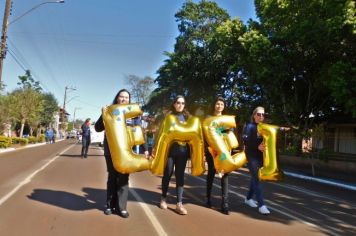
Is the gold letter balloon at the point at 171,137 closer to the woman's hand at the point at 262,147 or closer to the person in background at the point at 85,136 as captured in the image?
the woman's hand at the point at 262,147

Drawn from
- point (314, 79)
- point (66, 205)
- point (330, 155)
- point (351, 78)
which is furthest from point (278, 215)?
point (314, 79)

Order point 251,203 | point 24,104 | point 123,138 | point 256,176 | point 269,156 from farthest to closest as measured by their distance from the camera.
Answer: point 24,104 < point 251,203 < point 269,156 < point 256,176 < point 123,138

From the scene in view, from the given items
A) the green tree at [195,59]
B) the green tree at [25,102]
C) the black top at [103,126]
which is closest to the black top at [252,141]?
the black top at [103,126]

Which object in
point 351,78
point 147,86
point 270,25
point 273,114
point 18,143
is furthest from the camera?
point 147,86

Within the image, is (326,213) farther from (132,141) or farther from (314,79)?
(314,79)

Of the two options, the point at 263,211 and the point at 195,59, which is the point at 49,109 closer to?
the point at 195,59

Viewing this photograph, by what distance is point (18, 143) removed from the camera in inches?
1555

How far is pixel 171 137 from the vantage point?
7773 mm

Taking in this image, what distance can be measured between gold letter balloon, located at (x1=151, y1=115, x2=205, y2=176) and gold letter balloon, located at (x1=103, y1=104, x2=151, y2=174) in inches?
12.7

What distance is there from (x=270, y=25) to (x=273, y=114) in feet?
16.9

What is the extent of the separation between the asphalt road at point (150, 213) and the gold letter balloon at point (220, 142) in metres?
0.81

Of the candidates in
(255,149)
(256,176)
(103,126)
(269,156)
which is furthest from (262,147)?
(103,126)

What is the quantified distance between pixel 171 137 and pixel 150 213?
1.25 m

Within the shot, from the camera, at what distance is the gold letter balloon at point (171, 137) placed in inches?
306
